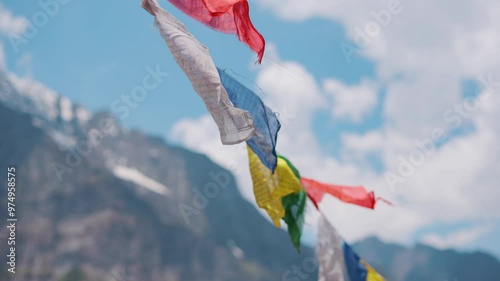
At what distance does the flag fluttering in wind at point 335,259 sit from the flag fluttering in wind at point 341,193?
1.60m

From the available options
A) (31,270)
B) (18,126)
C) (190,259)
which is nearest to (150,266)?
(190,259)

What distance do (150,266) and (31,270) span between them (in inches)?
1175

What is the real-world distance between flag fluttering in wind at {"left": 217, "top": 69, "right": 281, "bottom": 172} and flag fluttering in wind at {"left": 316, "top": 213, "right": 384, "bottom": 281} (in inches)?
246

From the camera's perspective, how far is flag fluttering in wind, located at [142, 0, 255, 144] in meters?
6.60

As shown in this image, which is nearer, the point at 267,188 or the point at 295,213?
the point at 267,188

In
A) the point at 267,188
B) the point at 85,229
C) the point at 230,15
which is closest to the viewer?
the point at 230,15

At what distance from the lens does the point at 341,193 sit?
11.7 m

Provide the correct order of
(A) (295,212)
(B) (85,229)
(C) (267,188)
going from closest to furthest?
1. (C) (267,188)
2. (A) (295,212)
3. (B) (85,229)

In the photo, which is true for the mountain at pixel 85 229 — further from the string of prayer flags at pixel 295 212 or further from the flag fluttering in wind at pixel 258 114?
the flag fluttering in wind at pixel 258 114

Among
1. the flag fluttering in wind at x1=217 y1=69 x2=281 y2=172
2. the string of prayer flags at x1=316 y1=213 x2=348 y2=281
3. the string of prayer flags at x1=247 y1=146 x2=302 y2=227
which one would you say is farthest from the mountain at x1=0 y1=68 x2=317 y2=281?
the flag fluttering in wind at x1=217 y1=69 x2=281 y2=172

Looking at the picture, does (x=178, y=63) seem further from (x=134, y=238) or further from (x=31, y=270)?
(x=134, y=238)

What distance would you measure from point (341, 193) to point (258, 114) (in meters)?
4.67

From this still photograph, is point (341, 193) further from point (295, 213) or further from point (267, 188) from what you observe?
point (267, 188)

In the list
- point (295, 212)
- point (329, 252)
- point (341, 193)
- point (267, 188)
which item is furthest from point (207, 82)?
point (329, 252)
